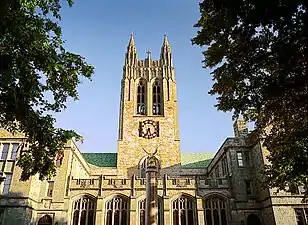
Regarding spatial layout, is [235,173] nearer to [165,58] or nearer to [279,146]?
[279,146]

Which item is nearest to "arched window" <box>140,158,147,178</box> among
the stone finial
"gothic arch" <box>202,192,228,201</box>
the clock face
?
the clock face

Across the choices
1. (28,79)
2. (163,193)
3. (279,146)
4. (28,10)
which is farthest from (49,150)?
(163,193)

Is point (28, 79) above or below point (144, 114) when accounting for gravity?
below

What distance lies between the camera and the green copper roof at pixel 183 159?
131 ft

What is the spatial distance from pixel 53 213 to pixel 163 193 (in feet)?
33.4

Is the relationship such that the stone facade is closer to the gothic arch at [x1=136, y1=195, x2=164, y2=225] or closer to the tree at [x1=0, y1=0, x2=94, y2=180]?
the gothic arch at [x1=136, y1=195, x2=164, y2=225]

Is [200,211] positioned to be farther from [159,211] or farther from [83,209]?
[83,209]

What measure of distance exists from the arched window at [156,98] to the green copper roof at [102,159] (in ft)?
29.7

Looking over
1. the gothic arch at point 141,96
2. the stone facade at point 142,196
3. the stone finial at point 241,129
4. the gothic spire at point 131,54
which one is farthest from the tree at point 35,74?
the gothic spire at point 131,54

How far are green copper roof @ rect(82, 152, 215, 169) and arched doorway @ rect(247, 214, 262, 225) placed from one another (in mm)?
13733

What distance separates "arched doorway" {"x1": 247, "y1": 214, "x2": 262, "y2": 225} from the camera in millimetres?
25922

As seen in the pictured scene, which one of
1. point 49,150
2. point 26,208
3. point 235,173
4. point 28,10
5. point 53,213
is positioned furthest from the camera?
point 235,173

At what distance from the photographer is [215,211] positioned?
2703cm

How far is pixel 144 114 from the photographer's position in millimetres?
42469
